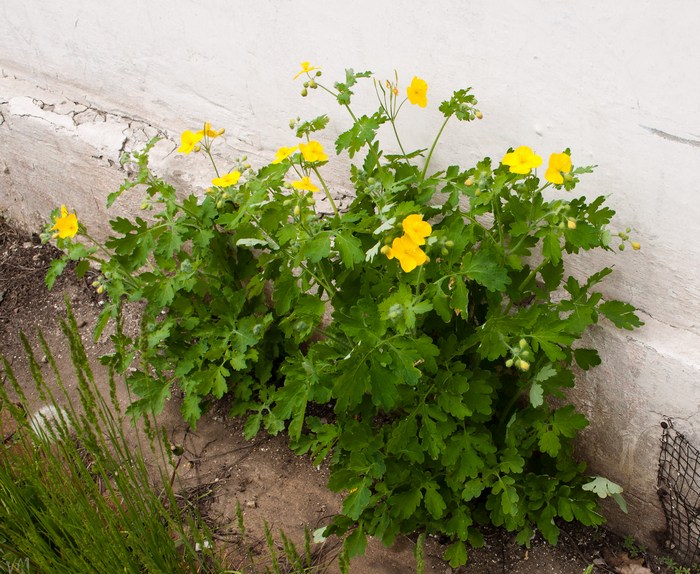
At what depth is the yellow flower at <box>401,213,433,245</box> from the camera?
2.05 meters

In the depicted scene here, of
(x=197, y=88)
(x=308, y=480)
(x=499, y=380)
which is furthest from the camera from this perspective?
(x=197, y=88)

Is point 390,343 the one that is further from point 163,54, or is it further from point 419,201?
point 163,54

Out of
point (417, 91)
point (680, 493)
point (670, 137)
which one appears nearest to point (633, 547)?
point (680, 493)

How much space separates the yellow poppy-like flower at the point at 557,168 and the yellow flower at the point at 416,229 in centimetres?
34

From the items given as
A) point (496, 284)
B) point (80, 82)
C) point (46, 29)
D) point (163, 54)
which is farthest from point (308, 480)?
point (46, 29)

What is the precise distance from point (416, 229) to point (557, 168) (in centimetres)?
40

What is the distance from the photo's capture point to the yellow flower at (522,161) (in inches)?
81.7

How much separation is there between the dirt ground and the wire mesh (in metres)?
0.10

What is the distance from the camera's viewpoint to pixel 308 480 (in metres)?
2.96

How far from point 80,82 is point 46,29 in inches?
10.9

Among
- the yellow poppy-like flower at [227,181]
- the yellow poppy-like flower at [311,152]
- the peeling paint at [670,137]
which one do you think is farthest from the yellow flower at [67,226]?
the peeling paint at [670,137]

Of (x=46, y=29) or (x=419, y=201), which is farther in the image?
(x=46, y=29)

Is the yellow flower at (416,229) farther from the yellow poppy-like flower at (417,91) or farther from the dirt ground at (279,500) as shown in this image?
the dirt ground at (279,500)

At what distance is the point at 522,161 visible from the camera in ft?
6.88
